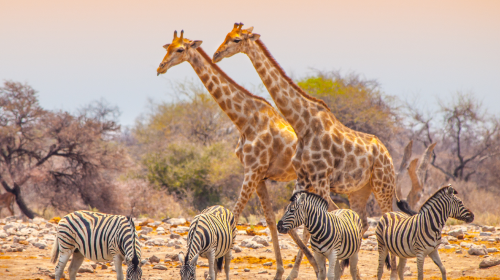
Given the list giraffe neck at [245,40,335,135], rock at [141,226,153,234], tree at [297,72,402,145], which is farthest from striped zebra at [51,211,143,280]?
tree at [297,72,402,145]

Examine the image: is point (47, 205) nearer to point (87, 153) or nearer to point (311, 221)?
point (87, 153)

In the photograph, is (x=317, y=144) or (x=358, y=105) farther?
(x=358, y=105)

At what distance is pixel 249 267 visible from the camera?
7.95 metres

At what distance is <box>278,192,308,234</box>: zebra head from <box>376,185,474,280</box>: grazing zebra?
4.31 ft

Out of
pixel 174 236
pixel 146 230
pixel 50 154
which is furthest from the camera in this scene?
pixel 50 154

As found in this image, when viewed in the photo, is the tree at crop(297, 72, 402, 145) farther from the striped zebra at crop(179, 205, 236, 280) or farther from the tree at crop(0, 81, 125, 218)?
the striped zebra at crop(179, 205, 236, 280)

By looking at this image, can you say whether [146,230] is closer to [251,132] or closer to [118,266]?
[251,132]

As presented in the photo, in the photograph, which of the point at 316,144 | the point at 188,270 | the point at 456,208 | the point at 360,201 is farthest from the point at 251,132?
the point at 456,208

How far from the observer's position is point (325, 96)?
21.9m

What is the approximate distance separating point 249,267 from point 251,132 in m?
2.30

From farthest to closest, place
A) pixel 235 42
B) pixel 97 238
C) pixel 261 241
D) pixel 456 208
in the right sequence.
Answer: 1. pixel 261 241
2. pixel 235 42
3. pixel 456 208
4. pixel 97 238

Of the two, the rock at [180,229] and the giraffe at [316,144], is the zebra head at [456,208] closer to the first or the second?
the giraffe at [316,144]

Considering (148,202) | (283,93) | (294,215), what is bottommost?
(294,215)

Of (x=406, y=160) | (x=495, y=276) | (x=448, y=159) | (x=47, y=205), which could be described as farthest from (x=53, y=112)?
(x=448, y=159)
